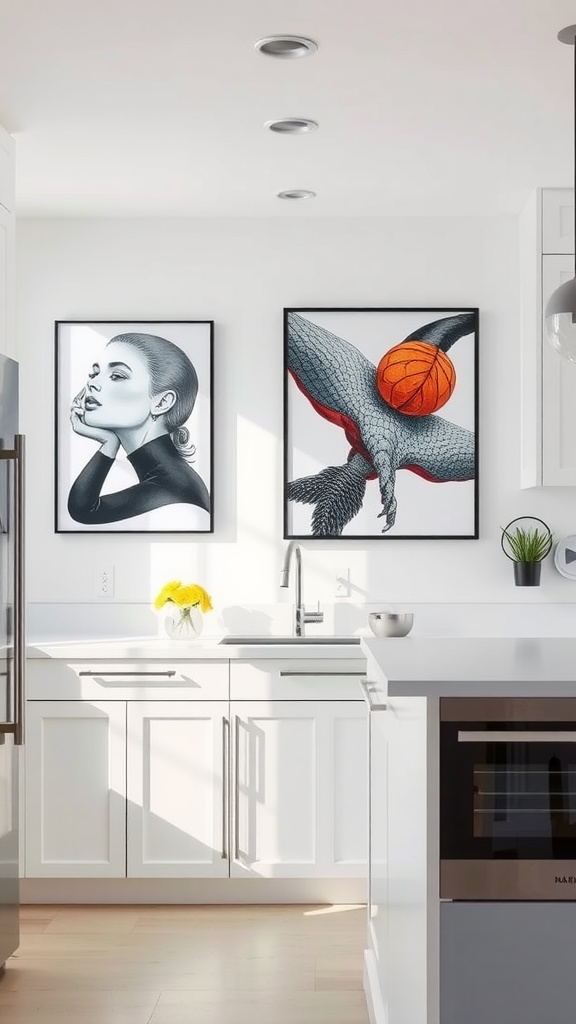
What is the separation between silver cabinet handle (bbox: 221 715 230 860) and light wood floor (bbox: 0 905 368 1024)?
0.83 feet

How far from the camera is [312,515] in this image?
4.34m

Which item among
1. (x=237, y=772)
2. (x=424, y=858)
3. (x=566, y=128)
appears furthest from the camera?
(x=237, y=772)

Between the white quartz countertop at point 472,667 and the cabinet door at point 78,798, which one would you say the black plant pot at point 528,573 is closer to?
the white quartz countertop at point 472,667

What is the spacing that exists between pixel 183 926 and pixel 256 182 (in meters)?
2.68

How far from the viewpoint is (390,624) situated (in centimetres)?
385

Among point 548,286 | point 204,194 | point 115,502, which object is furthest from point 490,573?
point 204,194

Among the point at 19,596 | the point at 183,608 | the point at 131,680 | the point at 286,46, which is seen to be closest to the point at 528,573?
the point at 183,608

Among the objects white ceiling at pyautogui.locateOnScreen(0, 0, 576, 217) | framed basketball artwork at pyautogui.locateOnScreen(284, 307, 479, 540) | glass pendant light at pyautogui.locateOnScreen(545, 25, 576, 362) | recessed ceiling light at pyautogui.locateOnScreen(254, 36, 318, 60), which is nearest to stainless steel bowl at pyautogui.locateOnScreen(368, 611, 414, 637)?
framed basketball artwork at pyautogui.locateOnScreen(284, 307, 479, 540)

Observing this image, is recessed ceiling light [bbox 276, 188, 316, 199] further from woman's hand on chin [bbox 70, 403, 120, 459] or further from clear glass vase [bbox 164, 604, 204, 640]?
clear glass vase [bbox 164, 604, 204, 640]

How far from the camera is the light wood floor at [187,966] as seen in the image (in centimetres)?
292

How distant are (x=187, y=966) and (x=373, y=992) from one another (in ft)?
2.41

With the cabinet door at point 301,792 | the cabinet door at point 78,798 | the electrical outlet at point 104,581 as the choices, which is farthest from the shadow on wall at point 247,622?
the cabinet door at point 78,798

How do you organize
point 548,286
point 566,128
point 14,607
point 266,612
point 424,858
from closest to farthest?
point 424,858 → point 14,607 → point 566,128 → point 548,286 → point 266,612

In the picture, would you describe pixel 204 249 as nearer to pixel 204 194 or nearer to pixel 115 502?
pixel 204 194
